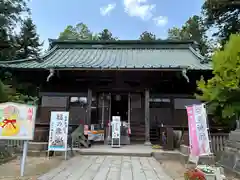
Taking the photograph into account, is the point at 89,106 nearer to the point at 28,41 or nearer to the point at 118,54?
the point at 118,54

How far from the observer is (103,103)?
29.9 ft

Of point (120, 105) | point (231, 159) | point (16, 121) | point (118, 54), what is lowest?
point (231, 159)

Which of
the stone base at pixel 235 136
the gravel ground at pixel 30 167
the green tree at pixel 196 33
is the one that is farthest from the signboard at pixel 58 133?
the green tree at pixel 196 33

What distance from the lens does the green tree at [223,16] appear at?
15.5m

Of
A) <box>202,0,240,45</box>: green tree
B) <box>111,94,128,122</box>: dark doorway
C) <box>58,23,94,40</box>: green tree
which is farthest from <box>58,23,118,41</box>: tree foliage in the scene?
<box>111,94,128,122</box>: dark doorway

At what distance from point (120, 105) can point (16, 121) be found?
6368 mm

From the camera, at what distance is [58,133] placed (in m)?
5.70

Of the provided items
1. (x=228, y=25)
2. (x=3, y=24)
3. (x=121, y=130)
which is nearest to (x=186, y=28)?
(x=228, y=25)

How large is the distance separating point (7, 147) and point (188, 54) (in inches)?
375

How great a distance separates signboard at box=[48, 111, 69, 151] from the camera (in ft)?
18.4

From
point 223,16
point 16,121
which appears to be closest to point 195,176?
point 16,121

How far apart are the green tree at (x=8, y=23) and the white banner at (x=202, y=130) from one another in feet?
53.4

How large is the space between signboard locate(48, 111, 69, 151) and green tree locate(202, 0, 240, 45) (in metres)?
14.7

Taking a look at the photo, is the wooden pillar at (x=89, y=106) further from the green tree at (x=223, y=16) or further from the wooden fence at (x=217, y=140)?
the green tree at (x=223, y=16)
